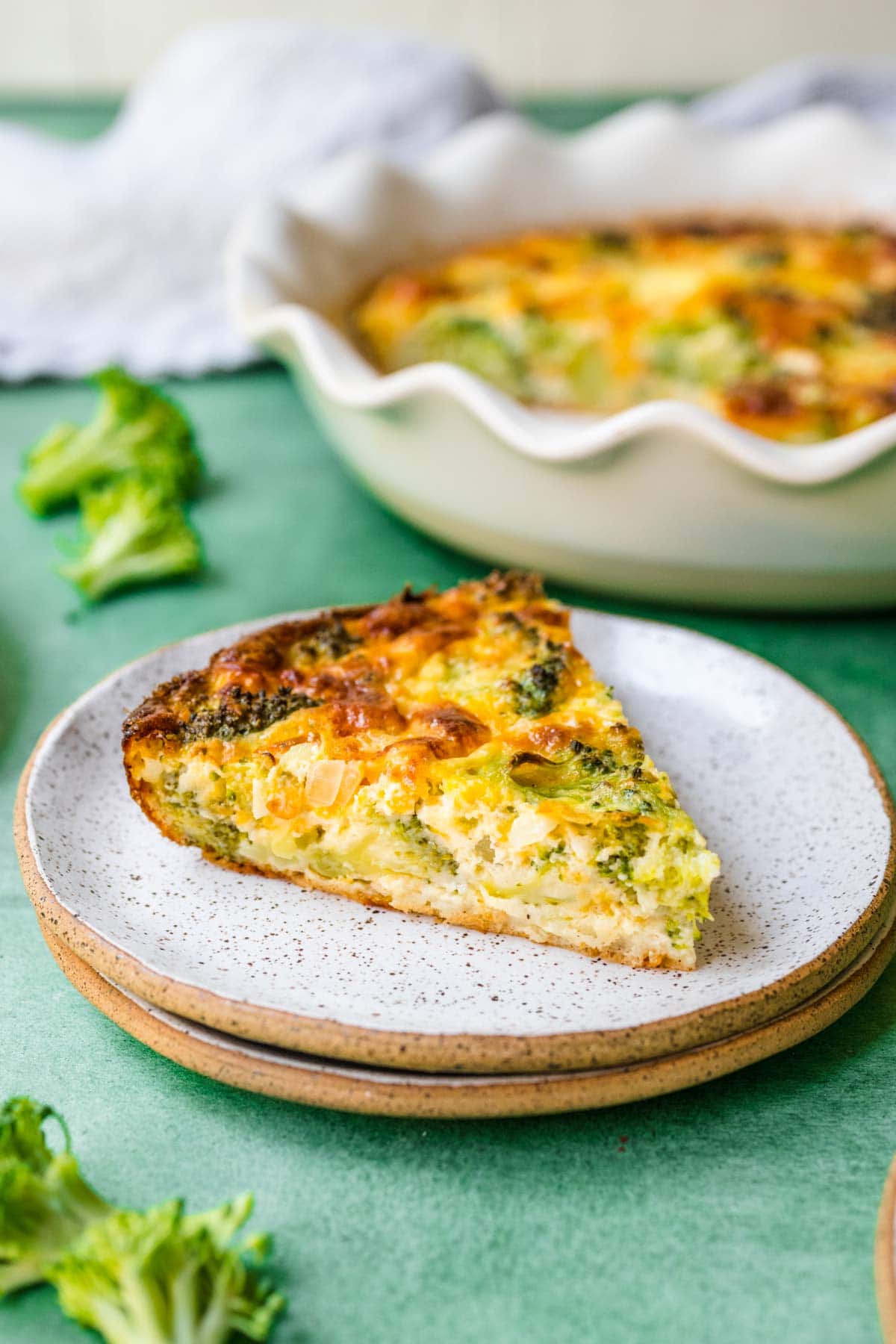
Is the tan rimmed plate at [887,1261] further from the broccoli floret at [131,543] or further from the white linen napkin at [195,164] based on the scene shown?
the white linen napkin at [195,164]

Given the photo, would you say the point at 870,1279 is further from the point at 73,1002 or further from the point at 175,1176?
the point at 73,1002

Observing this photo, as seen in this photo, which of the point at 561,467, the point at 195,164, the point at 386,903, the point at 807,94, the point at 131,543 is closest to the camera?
the point at 386,903

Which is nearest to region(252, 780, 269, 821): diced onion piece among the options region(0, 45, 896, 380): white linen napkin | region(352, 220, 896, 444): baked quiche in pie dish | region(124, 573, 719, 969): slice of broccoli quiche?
region(124, 573, 719, 969): slice of broccoli quiche

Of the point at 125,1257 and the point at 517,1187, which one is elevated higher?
→ the point at 125,1257

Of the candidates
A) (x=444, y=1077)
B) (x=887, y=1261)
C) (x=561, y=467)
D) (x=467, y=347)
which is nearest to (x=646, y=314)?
(x=467, y=347)

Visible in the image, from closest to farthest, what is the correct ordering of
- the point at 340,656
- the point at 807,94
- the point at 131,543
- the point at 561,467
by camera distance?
the point at 340,656 < the point at 561,467 < the point at 131,543 < the point at 807,94

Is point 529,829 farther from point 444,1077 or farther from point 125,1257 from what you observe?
point 125,1257
